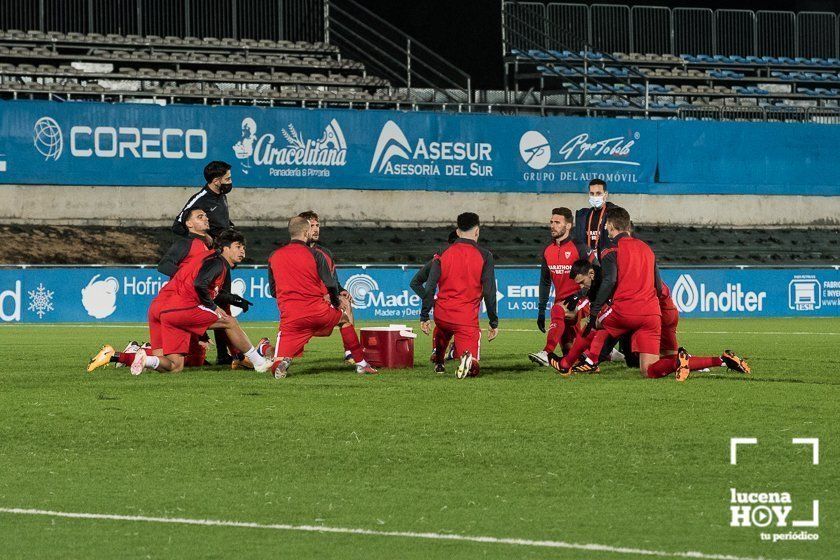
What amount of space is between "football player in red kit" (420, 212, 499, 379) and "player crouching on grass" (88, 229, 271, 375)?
2.05 m

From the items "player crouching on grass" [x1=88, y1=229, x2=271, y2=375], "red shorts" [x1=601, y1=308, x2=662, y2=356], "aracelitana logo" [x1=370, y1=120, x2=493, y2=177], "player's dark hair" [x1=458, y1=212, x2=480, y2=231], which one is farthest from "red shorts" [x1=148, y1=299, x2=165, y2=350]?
"aracelitana logo" [x1=370, y1=120, x2=493, y2=177]

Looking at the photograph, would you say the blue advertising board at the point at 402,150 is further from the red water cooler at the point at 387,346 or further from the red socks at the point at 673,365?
the red socks at the point at 673,365

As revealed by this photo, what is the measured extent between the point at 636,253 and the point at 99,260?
75.4 ft

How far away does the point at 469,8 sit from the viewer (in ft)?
138

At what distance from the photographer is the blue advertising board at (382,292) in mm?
29844

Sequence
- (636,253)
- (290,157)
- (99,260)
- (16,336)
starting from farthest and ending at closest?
(290,157) < (99,260) < (16,336) < (636,253)

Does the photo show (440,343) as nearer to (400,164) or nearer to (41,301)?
(41,301)

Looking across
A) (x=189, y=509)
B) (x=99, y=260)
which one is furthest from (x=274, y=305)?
(x=189, y=509)

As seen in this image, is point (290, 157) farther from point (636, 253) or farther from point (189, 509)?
point (189, 509)

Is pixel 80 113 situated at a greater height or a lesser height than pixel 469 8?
lesser

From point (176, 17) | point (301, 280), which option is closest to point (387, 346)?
point (301, 280)

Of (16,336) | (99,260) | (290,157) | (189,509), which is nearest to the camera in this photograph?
(189,509)

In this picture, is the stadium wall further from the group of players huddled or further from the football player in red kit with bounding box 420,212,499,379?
the football player in red kit with bounding box 420,212,499,379

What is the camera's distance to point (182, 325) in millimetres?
14383
